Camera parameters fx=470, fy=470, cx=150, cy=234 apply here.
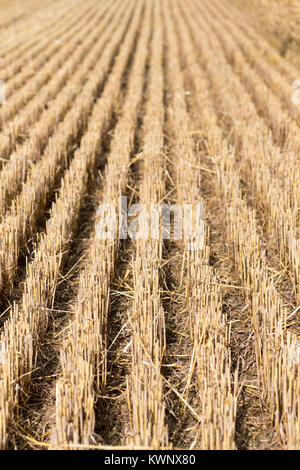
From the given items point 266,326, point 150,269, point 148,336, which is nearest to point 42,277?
point 150,269

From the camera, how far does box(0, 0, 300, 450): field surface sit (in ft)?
6.90

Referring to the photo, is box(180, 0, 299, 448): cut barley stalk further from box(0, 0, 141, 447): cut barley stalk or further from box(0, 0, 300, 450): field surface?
box(0, 0, 141, 447): cut barley stalk

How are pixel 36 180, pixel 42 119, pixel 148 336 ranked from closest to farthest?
pixel 148 336
pixel 36 180
pixel 42 119

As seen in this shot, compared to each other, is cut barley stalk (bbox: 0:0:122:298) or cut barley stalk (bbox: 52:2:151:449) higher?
cut barley stalk (bbox: 0:0:122:298)

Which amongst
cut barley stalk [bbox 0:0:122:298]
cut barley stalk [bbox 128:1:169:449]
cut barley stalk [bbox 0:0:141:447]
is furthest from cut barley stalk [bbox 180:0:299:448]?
cut barley stalk [bbox 0:0:122:298]

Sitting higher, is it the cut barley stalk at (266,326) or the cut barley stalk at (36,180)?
the cut barley stalk at (36,180)

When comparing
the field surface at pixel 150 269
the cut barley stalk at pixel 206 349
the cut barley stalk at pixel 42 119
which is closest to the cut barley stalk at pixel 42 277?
the field surface at pixel 150 269

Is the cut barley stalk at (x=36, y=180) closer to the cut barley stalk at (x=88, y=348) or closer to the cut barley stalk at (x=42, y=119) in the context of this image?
the cut barley stalk at (x=42, y=119)

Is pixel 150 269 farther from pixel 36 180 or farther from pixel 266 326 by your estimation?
pixel 36 180

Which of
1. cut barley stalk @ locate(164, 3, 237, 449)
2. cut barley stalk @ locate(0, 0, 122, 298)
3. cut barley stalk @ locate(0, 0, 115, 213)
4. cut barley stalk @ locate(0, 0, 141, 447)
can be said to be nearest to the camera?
cut barley stalk @ locate(164, 3, 237, 449)

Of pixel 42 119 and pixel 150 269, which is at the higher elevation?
pixel 42 119

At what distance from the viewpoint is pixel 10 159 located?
4.79 meters

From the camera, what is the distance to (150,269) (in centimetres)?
300

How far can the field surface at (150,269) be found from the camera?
2104 millimetres
